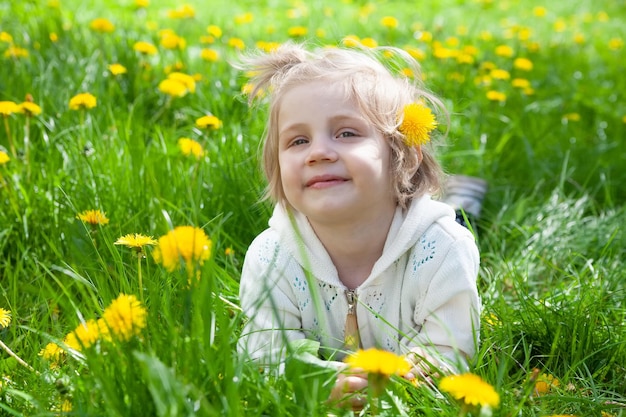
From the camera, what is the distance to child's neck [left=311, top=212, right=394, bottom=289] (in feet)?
6.19

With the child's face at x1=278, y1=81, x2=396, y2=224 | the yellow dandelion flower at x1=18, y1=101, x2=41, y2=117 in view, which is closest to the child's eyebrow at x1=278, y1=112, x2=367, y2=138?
the child's face at x1=278, y1=81, x2=396, y2=224

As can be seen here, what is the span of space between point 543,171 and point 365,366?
203cm

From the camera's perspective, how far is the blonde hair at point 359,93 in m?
1.87

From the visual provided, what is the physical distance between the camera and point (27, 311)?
197cm

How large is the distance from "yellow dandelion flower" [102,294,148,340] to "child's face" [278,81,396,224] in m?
0.59

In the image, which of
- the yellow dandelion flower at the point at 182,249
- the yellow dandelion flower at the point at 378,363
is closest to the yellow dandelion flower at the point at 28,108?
the yellow dandelion flower at the point at 182,249

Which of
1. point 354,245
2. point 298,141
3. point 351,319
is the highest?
point 298,141

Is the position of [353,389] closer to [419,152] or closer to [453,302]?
[453,302]

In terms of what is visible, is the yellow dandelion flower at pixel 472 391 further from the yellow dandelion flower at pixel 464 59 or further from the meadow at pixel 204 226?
the yellow dandelion flower at pixel 464 59

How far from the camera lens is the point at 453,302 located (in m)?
1.80

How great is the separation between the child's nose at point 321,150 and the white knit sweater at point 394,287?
0.19 metres

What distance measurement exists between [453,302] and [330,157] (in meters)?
0.41

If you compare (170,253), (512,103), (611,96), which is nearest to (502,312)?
(170,253)

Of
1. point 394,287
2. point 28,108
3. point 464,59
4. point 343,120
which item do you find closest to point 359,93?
point 343,120
